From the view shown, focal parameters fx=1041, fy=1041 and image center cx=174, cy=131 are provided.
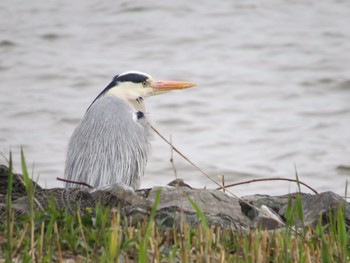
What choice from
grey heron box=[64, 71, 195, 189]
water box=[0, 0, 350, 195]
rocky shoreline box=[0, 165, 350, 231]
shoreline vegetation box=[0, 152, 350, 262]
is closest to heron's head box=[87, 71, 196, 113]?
grey heron box=[64, 71, 195, 189]

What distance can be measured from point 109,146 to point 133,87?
102cm

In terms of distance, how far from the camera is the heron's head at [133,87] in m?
8.31

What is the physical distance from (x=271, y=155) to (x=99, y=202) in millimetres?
9314

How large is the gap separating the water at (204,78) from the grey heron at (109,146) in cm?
468

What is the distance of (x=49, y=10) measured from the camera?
66.9 ft

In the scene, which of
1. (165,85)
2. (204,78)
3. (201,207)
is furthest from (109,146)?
(204,78)

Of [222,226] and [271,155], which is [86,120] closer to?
[222,226]

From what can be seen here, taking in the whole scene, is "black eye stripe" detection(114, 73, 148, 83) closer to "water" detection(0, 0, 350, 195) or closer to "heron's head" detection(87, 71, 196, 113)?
"heron's head" detection(87, 71, 196, 113)

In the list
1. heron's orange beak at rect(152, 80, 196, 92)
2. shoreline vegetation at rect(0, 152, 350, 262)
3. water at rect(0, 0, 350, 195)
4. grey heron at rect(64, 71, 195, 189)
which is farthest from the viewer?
water at rect(0, 0, 350, 195)

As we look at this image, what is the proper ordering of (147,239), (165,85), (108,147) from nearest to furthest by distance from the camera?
(147,239) → (108,147) → (165,85)

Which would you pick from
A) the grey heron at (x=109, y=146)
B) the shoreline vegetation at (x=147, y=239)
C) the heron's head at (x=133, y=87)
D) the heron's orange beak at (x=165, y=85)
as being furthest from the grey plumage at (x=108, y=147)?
the shoreline vegetation at (x=147, y=239)

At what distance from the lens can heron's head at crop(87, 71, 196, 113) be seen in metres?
8.31

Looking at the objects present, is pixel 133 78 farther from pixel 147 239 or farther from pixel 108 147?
pixel 147 239

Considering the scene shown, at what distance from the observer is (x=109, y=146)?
7617mm
